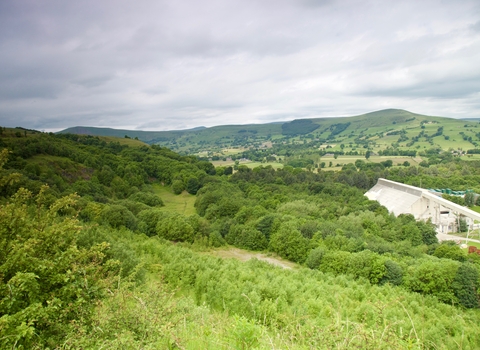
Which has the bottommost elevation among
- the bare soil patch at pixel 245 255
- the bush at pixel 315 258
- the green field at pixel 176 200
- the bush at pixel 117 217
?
the bare soil patch at pixel 245 255

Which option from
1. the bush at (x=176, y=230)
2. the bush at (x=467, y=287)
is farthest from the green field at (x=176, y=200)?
the bush at (x=467, y=287)

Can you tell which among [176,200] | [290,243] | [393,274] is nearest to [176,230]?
[290,243]

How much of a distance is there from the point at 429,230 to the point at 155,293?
53.0 metres

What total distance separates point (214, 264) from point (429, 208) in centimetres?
5410

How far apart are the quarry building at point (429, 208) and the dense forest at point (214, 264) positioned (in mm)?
8249

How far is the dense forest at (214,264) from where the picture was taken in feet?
19.8

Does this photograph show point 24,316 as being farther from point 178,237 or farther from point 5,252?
point 178,237

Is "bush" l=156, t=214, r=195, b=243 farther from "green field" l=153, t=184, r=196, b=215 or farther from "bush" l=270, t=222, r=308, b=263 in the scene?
"green field" l=153, t=184, r=196, b=215

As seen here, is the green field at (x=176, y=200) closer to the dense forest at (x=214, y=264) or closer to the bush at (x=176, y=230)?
the dense forest at (x=214, y=264)

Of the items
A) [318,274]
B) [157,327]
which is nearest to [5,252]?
[157,327]

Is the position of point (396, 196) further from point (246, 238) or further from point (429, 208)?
point (246, 238)

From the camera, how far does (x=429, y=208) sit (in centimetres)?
5975

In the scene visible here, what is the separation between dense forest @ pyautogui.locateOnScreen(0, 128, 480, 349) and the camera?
6.04 meters

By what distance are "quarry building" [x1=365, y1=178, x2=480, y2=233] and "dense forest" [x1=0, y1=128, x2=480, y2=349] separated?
27.1ft
